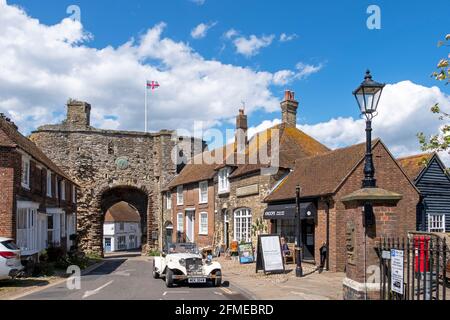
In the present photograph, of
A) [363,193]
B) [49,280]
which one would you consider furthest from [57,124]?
[363,193]

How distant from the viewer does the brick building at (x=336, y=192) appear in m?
19.8

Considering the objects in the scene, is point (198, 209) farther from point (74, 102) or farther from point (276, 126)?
point (74, 102)

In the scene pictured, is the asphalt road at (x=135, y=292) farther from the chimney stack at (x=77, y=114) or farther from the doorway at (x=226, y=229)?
the chimney stack at (x=77, y=114)

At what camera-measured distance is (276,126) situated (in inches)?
1155

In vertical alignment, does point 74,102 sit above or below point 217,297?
above

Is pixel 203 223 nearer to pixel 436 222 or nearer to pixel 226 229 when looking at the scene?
pixel 226 229

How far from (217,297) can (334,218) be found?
7.89 metres

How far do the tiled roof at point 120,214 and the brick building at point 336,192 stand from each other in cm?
4627

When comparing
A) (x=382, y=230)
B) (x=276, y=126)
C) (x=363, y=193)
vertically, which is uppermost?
(x=276, y=126)

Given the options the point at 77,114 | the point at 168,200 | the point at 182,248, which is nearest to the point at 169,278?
the point at 182,248

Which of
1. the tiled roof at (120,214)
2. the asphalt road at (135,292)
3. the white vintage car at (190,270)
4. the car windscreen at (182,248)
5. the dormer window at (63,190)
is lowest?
the tiled roof at (120,214)

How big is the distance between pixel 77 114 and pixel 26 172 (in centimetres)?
1911

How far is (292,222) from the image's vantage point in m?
23.8

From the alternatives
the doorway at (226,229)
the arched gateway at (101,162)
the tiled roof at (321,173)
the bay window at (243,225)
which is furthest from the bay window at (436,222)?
the arched gateway at (101,162)
